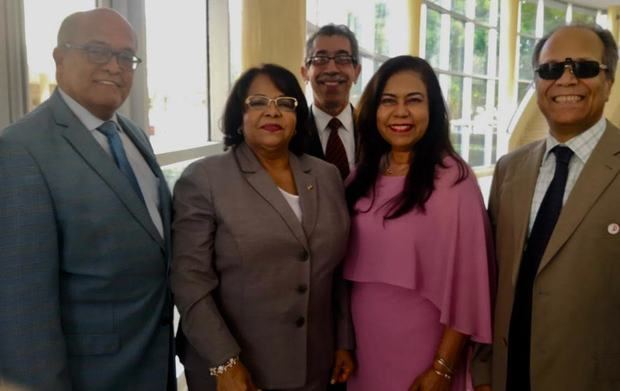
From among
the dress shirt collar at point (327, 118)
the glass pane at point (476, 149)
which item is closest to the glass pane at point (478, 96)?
the glass pane at point (476, 149)

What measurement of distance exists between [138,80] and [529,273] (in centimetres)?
239

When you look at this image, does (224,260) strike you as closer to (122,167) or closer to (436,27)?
(122,167)

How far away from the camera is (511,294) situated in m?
1.98

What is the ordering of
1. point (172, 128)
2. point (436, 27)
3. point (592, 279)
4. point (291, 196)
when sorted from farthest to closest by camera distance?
1. point (436, 27)
2. point (172, 128)
3. point (291, 196)
4. point (592, 279)

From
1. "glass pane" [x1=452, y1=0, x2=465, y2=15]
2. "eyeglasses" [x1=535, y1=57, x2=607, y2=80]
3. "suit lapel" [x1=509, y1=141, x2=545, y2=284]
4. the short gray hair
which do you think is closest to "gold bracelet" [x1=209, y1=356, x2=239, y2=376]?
"suit lapel" [x1=509, y1=141, x2=545, y2=284]

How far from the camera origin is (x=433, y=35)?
12258 millimetres

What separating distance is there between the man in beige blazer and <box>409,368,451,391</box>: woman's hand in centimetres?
16

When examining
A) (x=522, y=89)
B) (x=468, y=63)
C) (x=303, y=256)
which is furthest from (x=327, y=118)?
(x=522, y=89)

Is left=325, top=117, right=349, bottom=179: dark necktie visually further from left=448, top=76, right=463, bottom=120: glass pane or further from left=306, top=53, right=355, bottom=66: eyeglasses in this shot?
left=448, top=76, right=463, bottom=120: glass pane

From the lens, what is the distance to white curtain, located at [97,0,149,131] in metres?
3.09

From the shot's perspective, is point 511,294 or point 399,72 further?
point 399,72

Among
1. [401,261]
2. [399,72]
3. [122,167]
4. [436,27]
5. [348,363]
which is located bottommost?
[348,363]

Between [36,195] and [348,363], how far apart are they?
52.4 inches

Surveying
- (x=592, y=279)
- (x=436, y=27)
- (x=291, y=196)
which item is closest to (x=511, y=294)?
(x=592, y=279)
